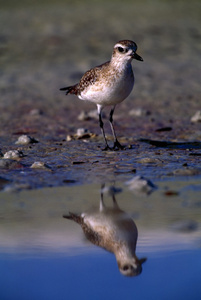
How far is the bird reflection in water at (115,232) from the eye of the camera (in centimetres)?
372

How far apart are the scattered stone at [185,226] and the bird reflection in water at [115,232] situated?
1.02 feet

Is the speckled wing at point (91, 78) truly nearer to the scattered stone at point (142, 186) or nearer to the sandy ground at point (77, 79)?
the sandy ground at point (77, 79)

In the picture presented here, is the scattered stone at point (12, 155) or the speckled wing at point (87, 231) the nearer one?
the speckled wing at point (87, 231)

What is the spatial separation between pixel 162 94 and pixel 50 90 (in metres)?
2.42

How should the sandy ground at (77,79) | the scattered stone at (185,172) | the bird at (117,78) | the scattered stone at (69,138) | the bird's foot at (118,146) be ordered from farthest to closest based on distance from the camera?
the scattered stone at (69,138)
the bird's foot at (118,146)
the bird at (117,78)
the sandy ground at (77,79)
the scattered stone at (185,172)

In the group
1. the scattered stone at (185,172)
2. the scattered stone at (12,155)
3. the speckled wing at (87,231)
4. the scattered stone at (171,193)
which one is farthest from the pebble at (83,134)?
the speckled wing at (87,231)

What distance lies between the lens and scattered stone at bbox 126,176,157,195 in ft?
18.0

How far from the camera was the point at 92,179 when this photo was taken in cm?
611

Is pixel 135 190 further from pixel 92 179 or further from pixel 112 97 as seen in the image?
pixel 112 97

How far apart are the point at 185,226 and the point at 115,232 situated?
54 cm

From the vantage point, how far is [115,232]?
4391mm

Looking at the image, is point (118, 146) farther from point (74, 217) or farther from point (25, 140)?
point (74, 217)

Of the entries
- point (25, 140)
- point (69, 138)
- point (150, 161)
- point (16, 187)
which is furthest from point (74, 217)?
point (69, 138)

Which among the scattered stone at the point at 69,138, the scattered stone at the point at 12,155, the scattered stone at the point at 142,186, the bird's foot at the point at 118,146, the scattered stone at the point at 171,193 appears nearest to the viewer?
the scattered stone at the point at 171,193
